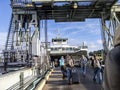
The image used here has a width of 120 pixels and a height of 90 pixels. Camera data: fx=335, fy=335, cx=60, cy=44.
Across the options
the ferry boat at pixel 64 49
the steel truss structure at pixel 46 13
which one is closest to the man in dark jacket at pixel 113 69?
the steel truss structure at pixel 46 13

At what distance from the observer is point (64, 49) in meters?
56.1

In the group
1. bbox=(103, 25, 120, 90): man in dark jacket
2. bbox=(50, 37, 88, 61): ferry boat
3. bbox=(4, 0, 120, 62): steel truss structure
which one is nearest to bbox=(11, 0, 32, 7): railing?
bbox=(4, 0, 120, 62): steel truss structure

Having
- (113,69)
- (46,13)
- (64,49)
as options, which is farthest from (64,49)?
(113,69)

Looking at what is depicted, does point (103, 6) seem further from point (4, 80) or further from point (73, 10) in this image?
point (4, 80)

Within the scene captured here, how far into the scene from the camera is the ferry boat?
55.3m

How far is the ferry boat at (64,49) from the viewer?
55.3 metres

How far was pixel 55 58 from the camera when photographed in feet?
195

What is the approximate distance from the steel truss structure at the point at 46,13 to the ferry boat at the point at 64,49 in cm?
1981

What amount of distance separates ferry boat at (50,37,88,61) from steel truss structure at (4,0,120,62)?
65.0ft

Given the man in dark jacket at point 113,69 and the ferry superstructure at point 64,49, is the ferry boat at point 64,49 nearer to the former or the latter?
the ferry superstructure at point 64,49

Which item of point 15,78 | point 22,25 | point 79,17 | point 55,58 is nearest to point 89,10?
point 79,17

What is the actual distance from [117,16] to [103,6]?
5.00m

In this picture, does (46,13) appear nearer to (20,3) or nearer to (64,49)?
(20,3)

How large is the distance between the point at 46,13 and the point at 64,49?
22636 mm
